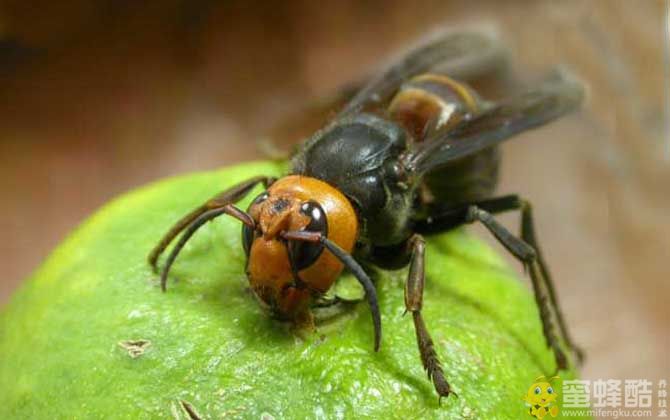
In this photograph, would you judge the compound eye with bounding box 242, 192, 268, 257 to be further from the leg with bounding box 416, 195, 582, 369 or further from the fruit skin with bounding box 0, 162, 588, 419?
the leg with bounding box 416, 195, 582, 369

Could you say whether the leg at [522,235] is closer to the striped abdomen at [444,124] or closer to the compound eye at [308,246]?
the striped abdomen at [444,124]

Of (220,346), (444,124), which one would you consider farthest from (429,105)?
(220,346)

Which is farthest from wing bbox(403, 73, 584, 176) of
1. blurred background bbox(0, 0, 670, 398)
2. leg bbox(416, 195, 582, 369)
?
blurred background bbox(0, 0, 670, 398)

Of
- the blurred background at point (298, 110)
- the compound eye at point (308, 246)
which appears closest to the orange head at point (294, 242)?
the compound eye at point (308, 246)

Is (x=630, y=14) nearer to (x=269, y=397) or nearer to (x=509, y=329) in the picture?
(x=509, y=329)

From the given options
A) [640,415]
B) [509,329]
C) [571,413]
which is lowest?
[640,415]

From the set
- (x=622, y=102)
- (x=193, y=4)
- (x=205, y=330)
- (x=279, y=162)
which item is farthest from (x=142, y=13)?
(x=205, y=330)
